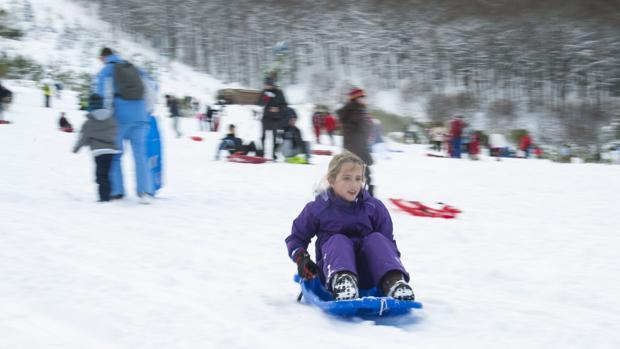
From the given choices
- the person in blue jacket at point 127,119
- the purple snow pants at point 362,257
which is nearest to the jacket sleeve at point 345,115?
the person in blue jacket at point 127,119

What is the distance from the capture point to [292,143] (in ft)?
40.0

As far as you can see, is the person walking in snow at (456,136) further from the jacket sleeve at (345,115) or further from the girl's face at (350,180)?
the girl's face at (350,180)

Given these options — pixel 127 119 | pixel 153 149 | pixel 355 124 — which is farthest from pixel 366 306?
pixel 355 124

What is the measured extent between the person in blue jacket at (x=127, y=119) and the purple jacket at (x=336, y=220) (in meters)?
3.48

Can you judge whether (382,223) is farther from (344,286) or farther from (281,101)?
(281,101)

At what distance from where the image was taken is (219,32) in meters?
83.8

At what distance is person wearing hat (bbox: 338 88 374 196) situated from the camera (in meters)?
7.39

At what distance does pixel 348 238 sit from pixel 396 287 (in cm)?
40

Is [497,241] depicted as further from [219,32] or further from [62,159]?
[219,32]

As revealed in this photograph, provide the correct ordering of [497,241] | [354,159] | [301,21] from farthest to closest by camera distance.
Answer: [301,21]
[497,241]
[354,159]

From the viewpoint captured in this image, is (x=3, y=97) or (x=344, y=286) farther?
(x=3, y=97)

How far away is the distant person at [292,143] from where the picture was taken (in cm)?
1207

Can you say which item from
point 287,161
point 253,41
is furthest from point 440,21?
point 287,161

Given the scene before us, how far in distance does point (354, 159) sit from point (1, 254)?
226 centimetres
